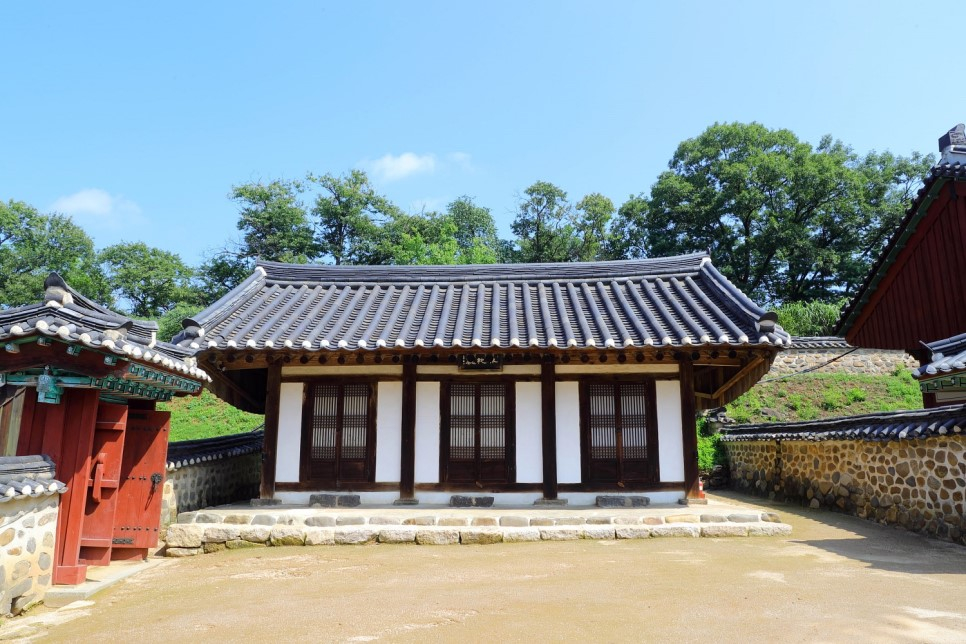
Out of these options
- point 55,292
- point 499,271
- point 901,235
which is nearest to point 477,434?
point 499,271

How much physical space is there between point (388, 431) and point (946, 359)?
7.93 meters

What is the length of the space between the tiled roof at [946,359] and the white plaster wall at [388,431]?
744cm

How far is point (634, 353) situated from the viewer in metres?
9.58

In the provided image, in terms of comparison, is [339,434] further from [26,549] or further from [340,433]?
[26,549]

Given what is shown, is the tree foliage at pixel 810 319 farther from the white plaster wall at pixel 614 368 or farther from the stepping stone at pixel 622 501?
the stepping stone at pixel 622 501

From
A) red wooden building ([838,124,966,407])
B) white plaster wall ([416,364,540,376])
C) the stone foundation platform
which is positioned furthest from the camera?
red wooden building ([838,124,966,407])

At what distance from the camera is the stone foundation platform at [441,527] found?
28.0 ft

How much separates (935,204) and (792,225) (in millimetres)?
23068

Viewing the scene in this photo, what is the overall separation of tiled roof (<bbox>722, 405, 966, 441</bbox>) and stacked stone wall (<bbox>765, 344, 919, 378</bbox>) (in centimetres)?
934

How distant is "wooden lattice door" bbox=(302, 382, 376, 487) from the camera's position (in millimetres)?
10180

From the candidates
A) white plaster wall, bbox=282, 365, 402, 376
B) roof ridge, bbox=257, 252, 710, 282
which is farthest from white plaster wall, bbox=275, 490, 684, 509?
roof ridge, bbox=257, 252, 710, 282

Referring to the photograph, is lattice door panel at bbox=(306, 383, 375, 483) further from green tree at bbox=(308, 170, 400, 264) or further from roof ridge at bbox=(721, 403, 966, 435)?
green tree at bbox=(308, 170, 400, 264)

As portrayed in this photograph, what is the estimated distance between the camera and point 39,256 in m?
38.0

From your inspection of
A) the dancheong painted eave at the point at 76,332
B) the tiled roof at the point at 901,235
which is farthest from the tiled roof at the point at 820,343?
the dancheong painted eave at the point at 76,332
